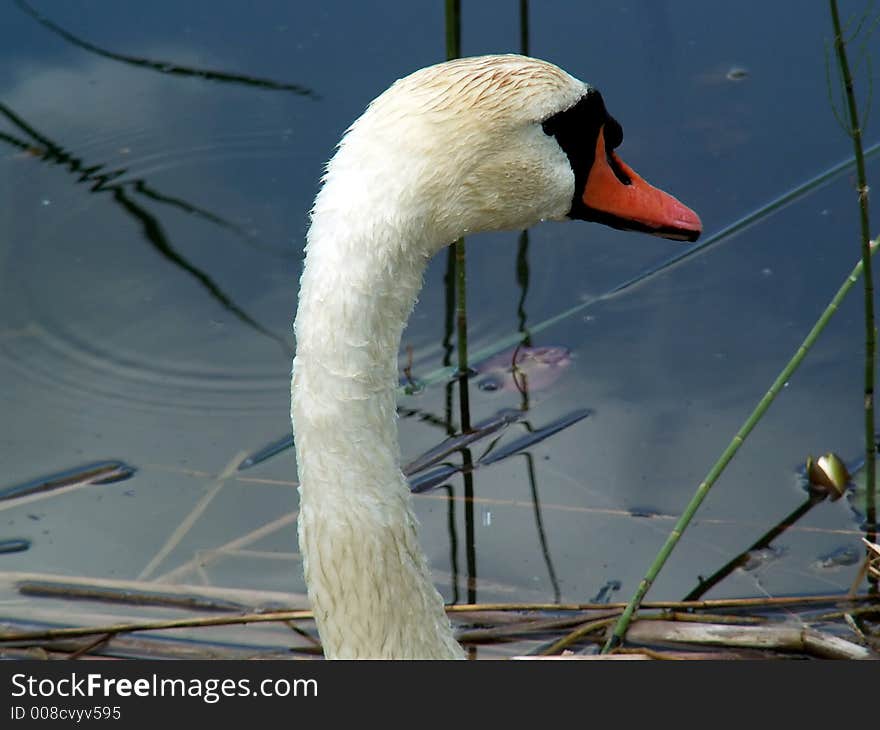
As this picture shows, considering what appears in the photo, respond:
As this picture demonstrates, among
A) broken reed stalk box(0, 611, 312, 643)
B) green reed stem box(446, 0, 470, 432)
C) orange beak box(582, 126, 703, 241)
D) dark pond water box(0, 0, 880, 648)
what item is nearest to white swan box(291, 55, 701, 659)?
orange beak box(582, 126, 703, 241)

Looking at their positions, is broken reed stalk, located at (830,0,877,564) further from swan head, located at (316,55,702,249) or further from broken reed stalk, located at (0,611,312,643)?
broken reed stalk, located at (0,611,312,643)

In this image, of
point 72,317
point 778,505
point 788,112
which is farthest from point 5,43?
point 778,505

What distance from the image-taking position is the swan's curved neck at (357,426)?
9.82ft

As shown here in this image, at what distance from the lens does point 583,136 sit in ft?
12.1

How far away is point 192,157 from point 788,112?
108 inches

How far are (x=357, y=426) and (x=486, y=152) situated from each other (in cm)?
67

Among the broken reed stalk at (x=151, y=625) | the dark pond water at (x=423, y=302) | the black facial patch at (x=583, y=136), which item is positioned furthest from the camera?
the dark pond water at (x=423, y=302)

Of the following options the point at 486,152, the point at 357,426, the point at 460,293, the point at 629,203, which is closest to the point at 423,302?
the point at 460,293

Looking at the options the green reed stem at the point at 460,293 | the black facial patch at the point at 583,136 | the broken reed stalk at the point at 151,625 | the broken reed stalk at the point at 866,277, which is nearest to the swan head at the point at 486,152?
the black facial patch at the point at 583,136

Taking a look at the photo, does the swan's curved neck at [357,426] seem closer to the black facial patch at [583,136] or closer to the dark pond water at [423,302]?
the black facial patch at [583,136]

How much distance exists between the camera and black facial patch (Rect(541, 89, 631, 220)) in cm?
359

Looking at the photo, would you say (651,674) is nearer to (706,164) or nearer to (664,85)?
(706,164)

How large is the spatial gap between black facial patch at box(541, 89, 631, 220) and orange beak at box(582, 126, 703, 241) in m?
0.01

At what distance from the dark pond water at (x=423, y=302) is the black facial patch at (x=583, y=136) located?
164 cm
